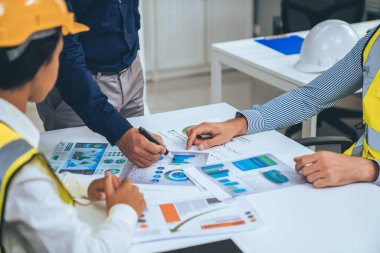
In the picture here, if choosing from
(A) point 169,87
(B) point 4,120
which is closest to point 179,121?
(B) point 4,120

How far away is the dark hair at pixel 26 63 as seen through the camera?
3.28 ft

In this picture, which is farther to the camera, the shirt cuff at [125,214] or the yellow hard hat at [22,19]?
the shirt cuff at [125,214]

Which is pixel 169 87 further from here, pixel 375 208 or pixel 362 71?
pixel 375 208

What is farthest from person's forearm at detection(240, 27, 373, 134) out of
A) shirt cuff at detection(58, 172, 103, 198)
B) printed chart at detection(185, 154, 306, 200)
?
shirt cuff at detection(58, 172, 103, 198)

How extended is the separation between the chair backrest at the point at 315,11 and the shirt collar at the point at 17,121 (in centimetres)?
271

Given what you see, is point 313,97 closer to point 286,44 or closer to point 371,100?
point 371,100

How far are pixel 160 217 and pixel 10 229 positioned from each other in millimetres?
340

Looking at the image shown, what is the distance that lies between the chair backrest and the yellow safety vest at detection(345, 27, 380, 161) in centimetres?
184

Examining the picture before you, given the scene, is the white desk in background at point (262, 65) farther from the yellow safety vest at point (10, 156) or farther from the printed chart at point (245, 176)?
the yellow safety vest at point (10, 156)

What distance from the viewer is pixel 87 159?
154 cm

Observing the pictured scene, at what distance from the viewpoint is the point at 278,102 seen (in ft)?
5.99

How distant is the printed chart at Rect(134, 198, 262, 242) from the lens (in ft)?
3.91

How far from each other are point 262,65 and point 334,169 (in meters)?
1.24

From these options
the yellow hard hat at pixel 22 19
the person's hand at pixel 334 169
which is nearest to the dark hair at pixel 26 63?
the yellow hard hat at pixel 22 19
